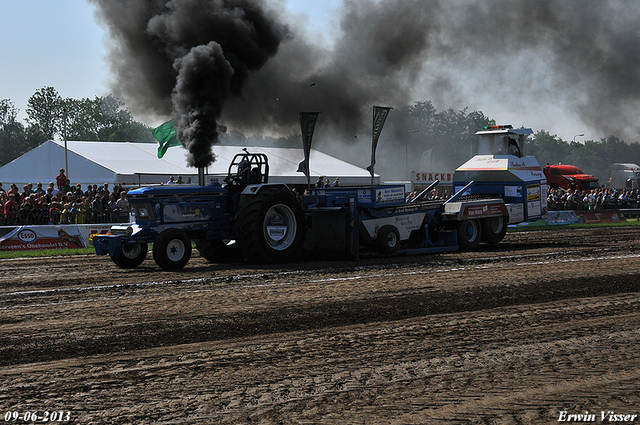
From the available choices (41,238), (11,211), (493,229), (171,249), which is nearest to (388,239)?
(493,229)

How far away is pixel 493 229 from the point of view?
14406mm

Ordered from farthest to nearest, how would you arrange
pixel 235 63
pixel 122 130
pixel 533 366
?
pixel 122 130 < pixel 235 63 < pixel 533 366

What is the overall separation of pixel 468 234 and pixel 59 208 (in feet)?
33.5

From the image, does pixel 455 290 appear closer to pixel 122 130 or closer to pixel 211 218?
pixel 211 218

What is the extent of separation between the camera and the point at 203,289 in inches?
325

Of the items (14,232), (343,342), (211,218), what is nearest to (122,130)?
(14,232)

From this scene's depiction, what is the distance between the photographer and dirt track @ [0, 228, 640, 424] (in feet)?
13.1

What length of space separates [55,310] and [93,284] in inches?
73.6

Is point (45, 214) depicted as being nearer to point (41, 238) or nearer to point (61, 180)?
point (41, 238)

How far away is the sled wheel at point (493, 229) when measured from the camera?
46.5ft

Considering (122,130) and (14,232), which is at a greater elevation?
(122,130)

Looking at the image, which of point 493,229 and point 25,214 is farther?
point 25,214

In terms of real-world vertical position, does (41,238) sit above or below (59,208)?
below

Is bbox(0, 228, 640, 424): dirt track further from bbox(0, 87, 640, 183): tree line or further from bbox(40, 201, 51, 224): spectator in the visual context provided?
bbox(0, 87, 640, 183): tree line
